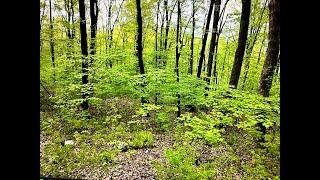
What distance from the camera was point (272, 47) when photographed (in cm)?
713

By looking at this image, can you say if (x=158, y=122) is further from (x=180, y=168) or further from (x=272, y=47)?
(x=272, y=47)

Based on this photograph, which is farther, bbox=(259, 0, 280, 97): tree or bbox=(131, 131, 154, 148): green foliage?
bbox=(131, 131, 154, 148): green foliage

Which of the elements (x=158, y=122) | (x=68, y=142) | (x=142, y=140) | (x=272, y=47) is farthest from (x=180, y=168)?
(x=158, y=122)

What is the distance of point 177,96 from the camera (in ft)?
41.0

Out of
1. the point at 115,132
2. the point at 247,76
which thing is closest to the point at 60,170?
the point at 115,132

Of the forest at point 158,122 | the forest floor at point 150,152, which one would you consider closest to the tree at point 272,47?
the forest at point 158,122

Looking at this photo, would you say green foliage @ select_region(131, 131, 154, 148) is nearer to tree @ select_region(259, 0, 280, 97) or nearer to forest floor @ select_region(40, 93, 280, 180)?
forest floor @ select_region(40, 93, 280, 180)

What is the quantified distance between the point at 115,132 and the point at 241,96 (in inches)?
244

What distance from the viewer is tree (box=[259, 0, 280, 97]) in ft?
22.1

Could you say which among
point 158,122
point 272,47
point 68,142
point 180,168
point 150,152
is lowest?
point 150,152

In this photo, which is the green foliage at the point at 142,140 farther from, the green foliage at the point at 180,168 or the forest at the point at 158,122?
the green foliage at the point at 180,168

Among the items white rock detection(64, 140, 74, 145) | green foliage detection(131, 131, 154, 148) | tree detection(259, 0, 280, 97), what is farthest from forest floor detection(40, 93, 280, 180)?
tree detection(259, 0, 280, 97)

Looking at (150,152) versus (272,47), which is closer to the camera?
(272,47)
